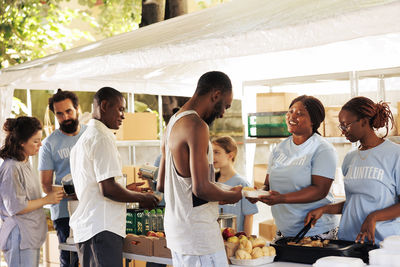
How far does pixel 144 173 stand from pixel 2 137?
130cm

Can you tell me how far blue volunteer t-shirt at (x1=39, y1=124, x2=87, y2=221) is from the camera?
437 cm

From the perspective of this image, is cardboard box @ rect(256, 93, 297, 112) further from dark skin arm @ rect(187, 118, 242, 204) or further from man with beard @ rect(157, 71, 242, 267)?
dark skin arm @ rect(187, 118, 242, 204)

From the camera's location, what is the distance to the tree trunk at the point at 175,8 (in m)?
7.70

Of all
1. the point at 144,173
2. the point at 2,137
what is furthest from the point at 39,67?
the point at 144,173

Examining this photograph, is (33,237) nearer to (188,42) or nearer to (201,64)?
(188,42)

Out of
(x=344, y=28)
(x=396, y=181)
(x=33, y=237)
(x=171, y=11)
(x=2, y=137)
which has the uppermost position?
(x=171, y=11)

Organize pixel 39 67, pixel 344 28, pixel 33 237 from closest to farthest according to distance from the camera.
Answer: pixel 344 28 → pixel 33 237 → pixel 39 67

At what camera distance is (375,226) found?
9.57 feet

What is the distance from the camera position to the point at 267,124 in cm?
480

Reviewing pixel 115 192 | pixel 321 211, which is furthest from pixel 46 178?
pixel 321 211

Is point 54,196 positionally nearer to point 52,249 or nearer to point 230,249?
point 230,249

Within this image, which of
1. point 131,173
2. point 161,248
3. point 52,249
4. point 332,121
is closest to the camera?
point 161,248

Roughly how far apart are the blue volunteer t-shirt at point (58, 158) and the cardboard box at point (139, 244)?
1025 mm

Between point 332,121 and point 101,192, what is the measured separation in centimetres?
213
